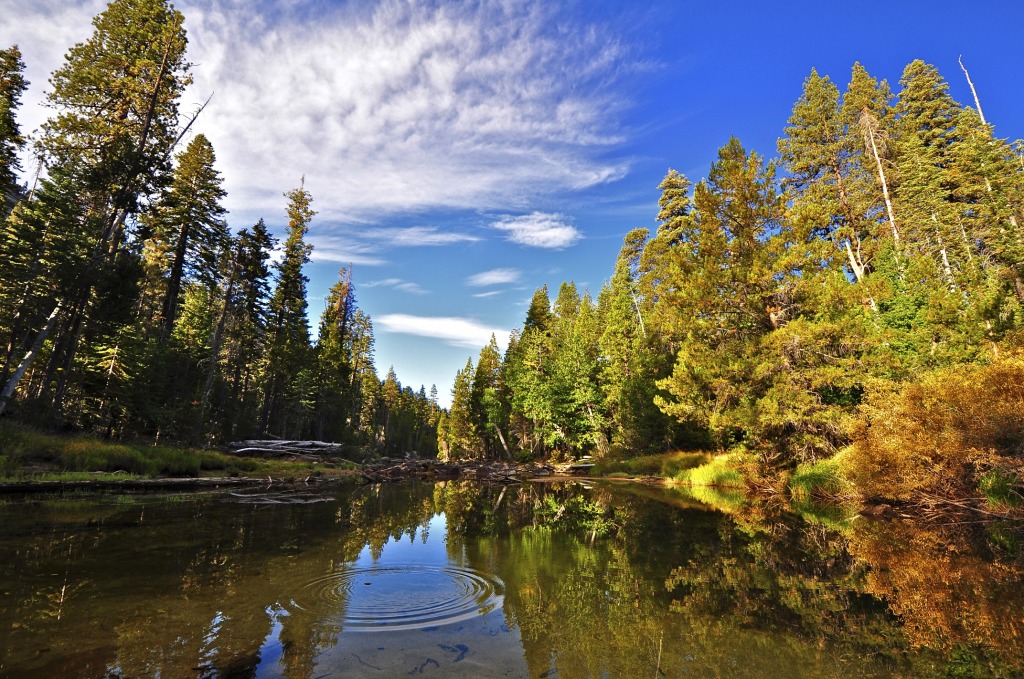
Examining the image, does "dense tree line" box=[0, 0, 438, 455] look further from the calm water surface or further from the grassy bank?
the calm water surface

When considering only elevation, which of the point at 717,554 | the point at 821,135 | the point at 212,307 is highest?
the point at 821,135

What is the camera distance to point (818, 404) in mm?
17969

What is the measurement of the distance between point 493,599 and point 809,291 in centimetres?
1948

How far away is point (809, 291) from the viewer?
63.0 feet

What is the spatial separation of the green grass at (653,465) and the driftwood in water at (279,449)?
21.5m

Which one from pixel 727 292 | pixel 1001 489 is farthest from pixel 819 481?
pixel 727 292

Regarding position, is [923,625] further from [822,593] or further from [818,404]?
[818,404]

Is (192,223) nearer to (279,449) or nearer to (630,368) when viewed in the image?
(279,449)

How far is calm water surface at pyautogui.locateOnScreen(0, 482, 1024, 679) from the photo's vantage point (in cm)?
418

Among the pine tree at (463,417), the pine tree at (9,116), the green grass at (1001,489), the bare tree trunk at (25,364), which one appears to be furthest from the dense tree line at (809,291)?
the pine tree at (9,116)

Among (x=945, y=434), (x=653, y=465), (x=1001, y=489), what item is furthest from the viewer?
(x=653, y=465)

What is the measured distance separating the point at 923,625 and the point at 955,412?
392 inches

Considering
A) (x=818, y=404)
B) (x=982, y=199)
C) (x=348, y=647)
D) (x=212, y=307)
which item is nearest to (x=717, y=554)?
(x=348, y=647)

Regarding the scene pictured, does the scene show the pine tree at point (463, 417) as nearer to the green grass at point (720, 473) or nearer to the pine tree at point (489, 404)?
the pine tree at point (489, 404)
